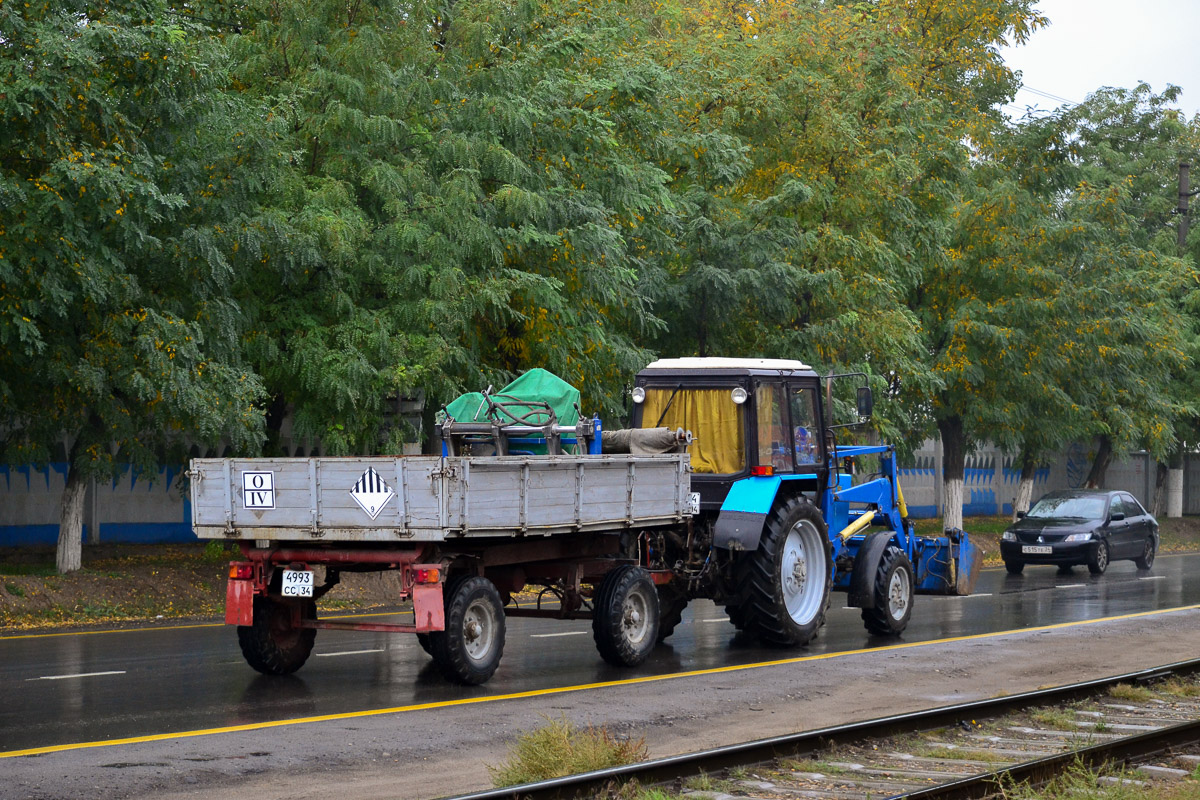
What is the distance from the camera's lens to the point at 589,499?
12.5m

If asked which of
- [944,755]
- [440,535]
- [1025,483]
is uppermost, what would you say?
[1025,483]

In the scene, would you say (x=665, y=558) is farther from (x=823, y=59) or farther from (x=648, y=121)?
(x=823, y=59)

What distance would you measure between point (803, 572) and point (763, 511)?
1.17 metres

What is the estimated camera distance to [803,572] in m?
15.0

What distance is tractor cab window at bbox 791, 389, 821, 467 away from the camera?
1527 centimetres

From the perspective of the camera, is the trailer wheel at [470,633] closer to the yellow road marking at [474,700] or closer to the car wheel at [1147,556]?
the yellow road marking at [474,700]

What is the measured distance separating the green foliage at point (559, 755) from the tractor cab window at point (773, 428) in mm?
6369

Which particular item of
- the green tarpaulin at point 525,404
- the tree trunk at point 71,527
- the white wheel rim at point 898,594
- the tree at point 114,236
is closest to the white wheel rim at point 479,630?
the green tarpaulin at point 525,404

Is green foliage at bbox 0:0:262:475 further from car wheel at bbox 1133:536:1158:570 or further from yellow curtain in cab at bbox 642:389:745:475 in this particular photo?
→ car wheel at bbox 1133:536:1158:570

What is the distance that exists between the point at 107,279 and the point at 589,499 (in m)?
7.12

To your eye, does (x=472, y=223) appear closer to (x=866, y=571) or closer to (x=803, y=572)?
(x=803, y=572)

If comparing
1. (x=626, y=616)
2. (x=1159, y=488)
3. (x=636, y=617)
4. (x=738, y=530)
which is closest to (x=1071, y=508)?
(x=738, y=530)

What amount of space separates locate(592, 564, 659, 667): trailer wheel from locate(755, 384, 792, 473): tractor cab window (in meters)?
2.18

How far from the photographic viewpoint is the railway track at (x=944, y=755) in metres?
7.94
